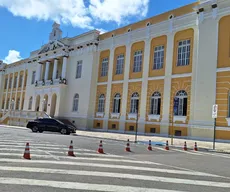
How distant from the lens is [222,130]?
2209cm

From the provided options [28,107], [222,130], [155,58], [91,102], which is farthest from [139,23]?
[28,107]

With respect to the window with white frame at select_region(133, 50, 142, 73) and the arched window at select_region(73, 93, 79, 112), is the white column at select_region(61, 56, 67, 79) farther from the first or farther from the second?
the window with white frame at select_region(133, 50, 142, 73)

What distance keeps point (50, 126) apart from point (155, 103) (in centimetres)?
1043

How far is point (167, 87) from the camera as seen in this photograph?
27078mm

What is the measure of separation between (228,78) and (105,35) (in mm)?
17623

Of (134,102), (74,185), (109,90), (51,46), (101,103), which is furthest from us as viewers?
(51,46)

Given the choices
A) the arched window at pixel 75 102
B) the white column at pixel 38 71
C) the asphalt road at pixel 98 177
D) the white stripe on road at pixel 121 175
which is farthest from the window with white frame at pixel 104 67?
the white stripe on road at pixel 121 175

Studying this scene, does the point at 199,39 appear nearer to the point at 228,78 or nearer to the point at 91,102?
the point at 228,78

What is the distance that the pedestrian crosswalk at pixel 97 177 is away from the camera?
19.5ft

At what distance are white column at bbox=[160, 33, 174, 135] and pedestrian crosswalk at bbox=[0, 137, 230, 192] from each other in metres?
17.9

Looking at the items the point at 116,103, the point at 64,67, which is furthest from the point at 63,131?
the point at 64,67

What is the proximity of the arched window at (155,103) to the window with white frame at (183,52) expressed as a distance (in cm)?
378

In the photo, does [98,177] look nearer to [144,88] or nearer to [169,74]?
[169,74]

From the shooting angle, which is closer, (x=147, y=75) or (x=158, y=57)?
(x=158, y=57)
